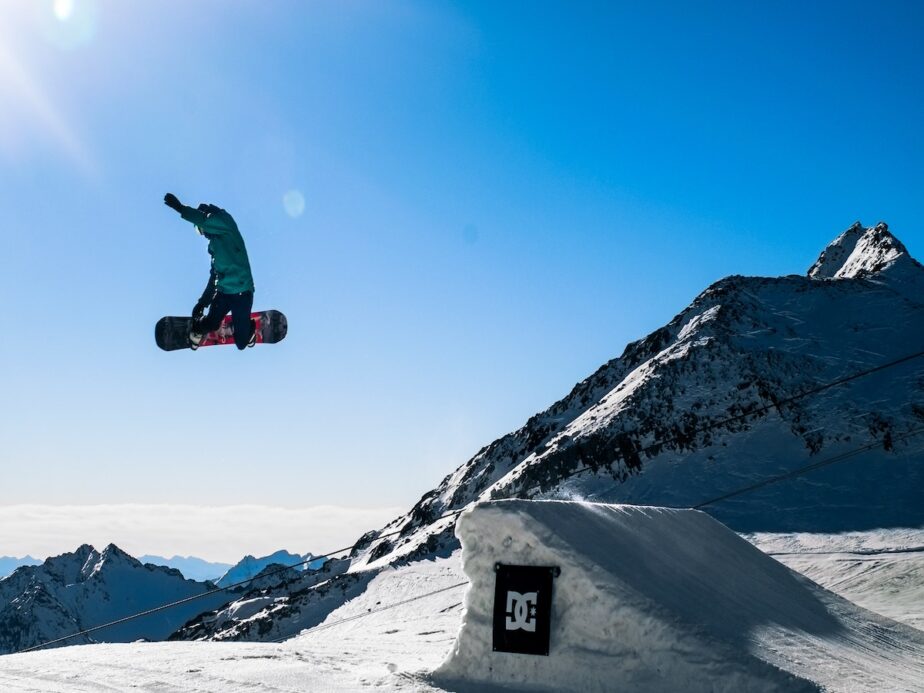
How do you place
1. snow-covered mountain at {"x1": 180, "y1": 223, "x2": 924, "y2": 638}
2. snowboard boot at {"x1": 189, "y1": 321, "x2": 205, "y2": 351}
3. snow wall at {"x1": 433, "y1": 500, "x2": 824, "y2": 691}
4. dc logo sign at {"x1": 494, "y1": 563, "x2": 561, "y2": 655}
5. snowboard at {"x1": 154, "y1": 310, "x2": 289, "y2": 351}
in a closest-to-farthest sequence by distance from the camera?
snow wall at {"x1": 433, "y1": 500, "x2": 824, "y2": 691} → dc logo sign at {"x1": 494, "y1": 563, "x2": 561, "y2": 655} → snowboard boot at {"x1": 189, "y1": 321, "x2": 205, "y2": 351} → snowboard at {"x1": 154, "y1": 310, "x2": 289, "y2": 351} → snow-covered mountain at {"x1": 180, "y1": 223, "x2": 924, "y2": 638}

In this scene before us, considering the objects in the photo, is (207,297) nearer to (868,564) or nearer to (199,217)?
(199,217)

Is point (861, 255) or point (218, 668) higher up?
point (861, 255)

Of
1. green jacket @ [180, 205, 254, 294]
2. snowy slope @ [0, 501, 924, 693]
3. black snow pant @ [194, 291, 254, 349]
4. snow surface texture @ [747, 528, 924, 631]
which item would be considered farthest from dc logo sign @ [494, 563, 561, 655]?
snow surface texture @ [747, 528, 924, 631]

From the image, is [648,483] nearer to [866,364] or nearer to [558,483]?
[558,483]

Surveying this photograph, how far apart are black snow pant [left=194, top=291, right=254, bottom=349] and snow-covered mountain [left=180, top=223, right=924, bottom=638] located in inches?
2148

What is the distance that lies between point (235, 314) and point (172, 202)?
1888 millimetres

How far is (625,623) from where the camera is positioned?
7.82 m

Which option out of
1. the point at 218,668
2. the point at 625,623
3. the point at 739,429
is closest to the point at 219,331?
the point at 218,668

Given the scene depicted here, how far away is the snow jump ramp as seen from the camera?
298 inches

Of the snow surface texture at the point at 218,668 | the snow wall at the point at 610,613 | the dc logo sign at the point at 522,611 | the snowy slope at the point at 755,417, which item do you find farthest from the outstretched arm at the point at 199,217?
the snowy slope at the point at 755,417

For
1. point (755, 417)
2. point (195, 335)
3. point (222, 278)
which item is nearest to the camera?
point (222, 278)

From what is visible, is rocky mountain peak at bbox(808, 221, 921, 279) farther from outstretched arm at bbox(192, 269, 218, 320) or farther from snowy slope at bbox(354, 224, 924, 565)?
outstretched arm at bbox(192, 269, 218, 320)

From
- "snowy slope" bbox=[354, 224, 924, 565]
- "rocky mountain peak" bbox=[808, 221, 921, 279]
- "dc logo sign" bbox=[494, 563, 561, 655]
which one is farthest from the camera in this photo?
"rocky mountain peak" bbox=[808, 221, 921, 279]

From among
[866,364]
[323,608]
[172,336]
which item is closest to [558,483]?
[323,608]
